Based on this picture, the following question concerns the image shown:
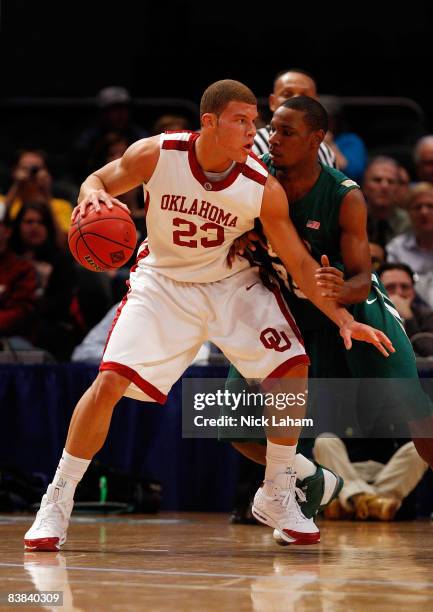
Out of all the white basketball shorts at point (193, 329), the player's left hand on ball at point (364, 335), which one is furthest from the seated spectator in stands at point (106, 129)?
the player's left hand on ball at point (364, 335)

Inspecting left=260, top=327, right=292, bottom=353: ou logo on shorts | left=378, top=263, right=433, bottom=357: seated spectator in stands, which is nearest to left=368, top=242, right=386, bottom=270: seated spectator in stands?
left=378, top=263, right=433, bottom=357: seated spectator in stands

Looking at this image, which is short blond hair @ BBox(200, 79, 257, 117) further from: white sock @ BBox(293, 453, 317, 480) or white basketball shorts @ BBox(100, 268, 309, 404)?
white sock @ BBox(293, 453, 317, 480)

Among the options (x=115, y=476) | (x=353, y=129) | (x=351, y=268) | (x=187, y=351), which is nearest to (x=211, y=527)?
(x=115, y=476)

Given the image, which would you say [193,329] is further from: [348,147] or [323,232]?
[348,147]

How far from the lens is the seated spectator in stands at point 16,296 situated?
777cm

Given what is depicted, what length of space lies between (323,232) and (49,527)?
1587 millimetres

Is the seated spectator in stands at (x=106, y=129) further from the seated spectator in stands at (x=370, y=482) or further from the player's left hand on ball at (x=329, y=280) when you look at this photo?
the player's left hand on ball at (x=329, y=280)

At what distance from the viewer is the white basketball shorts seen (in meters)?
4.48

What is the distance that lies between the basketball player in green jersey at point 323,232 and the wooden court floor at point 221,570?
0.49 m

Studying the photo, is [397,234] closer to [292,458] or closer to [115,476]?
[115,476]

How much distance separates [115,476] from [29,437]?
730mm

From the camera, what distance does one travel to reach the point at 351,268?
4512 millimetres

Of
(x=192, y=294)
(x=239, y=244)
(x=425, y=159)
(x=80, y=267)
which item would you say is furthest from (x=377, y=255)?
(x=192, y=294)

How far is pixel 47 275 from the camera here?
8.40 metres
